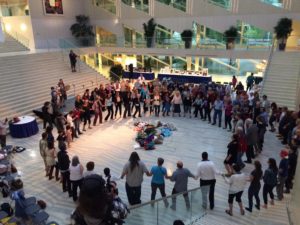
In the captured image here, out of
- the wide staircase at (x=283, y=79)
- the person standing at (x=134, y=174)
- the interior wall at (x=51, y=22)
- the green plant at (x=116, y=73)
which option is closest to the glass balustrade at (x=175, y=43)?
the wide staircase at (x=283, y=79)

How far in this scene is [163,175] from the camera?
19.4 ft

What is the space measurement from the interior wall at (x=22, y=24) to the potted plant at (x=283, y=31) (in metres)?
18.8

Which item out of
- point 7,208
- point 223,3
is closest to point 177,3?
point 223,3

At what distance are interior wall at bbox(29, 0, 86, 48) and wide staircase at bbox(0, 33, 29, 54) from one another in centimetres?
164

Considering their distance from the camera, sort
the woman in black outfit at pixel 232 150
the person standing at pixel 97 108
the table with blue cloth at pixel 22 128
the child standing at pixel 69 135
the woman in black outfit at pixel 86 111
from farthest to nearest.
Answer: the person standing at pixel 97 108 → the woman in black outfit at pixel 86 111 → the table with blue cloth at pixel 22 128 → the child standing at pixel 69 135 → the woman in black outfit at pixel 232 150

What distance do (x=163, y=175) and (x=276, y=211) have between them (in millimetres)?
2753

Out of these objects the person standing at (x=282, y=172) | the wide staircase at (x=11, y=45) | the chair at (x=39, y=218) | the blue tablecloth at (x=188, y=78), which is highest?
the wide staircase at (x=11, y=45)

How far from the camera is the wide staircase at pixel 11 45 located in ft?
64.2

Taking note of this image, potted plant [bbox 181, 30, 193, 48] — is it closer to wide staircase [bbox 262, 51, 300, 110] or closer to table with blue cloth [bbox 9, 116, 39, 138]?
wide staircase [bbox 262, 51, 300, 110]

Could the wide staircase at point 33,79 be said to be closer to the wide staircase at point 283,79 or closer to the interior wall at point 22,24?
the interior wall at point 22,24

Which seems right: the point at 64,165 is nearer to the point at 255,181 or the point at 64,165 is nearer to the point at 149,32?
the point at 255,181

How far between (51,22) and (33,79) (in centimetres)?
949

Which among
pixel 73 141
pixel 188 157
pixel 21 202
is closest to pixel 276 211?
pixel 188 157

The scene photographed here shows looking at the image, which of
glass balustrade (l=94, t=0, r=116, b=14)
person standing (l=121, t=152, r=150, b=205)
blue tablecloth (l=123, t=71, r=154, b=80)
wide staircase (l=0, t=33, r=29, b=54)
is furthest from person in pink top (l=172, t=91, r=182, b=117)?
glass balustrade (l=94, t=0, r=116, b=14)
